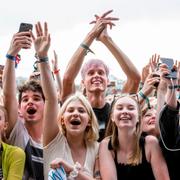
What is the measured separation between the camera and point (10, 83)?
333 centimetres

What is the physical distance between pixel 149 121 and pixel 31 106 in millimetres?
1418

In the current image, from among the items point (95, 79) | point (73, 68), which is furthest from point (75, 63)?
point (95, 79)

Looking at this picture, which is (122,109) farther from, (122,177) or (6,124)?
(6,124)

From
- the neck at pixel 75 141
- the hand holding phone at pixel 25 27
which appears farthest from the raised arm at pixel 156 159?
the hand holding phone at pixel 25 27

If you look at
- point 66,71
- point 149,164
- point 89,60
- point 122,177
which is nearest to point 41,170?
point 122,177

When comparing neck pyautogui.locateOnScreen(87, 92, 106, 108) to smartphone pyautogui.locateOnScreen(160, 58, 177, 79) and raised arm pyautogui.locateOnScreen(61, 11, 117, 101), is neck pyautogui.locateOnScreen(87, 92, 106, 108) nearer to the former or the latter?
raised arm pyautogui.locateOnScreen(61, 11, 117, 101)

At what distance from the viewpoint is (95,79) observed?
421 centimetres

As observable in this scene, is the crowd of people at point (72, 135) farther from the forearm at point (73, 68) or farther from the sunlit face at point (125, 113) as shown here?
the forearm at point (73, 68)

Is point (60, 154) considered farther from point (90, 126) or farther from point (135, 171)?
point (135, 171)

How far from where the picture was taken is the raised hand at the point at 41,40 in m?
3.28

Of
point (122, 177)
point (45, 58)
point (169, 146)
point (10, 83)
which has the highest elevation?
point (45, 58)

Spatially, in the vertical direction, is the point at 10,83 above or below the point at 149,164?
above

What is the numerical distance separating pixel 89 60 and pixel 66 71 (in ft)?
1.47

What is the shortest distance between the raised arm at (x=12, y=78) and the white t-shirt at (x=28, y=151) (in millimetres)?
70
